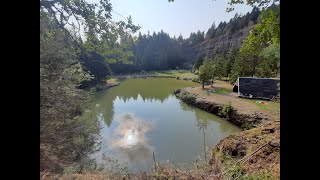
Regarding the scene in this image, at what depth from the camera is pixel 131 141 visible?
10.6 metres

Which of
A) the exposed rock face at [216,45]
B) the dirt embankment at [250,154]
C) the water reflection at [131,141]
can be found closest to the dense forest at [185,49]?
the exposed rock face at [216,45]

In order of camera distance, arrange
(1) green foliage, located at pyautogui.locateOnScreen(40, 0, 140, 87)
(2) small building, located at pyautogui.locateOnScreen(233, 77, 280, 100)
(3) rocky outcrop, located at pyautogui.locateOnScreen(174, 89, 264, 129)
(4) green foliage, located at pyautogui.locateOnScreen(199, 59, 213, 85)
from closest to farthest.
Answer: (1) green foliage, located at pyautogui.locateOnScreen(40, 0, 140, 87) < (3) rocky outcrop, located at pyautogui.locateOnScreen(174, 89, 264, 129) < (2) small building, located at pyautogui.locateOnScreen(233, 77, 280, 100) < (4) green foliage, located at pyautogui.locateOnScreen(199, 59, 213, 85)

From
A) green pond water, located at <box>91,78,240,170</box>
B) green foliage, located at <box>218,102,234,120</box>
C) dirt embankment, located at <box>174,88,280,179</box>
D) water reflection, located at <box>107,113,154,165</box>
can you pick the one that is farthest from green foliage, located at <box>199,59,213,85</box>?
dirt embankment, located at <box>174,88,280,179</box>

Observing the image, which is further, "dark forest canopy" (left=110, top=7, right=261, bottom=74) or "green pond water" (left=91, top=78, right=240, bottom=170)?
"dark forest canopy" (left=110, top=7, right=261, bottom=74)

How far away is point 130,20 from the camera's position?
4.47 metres

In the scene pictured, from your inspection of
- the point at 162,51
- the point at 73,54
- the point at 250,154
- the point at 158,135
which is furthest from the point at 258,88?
the point at 162,51

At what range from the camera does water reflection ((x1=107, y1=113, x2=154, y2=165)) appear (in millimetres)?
8875

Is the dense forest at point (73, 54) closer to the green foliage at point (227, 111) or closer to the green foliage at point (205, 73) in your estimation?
the green foliage at point (227, 111)

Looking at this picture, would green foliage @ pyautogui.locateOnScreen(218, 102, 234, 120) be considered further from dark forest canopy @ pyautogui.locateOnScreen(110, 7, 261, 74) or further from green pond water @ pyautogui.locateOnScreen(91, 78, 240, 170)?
dark forest canopy @ pyautogui.locateOnScreen(110, 7, 261, 74)

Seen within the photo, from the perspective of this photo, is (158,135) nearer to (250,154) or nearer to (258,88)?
(250,154)

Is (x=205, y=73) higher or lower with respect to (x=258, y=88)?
higher

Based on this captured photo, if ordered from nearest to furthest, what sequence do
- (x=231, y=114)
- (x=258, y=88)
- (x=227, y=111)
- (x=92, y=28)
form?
(x=92, y=28) → (x=231, y=114) → (x=227, y=111) → (x=258, y=88)

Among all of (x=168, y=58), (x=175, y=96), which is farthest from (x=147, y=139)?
(x=168, y=58)
